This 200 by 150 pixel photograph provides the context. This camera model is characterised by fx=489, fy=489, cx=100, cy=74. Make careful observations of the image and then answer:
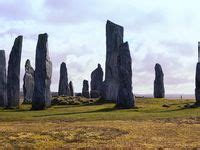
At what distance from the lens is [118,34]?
68.1 meters

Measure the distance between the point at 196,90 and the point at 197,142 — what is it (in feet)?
102

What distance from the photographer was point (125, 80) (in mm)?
57250

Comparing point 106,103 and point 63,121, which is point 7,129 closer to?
point 63,121

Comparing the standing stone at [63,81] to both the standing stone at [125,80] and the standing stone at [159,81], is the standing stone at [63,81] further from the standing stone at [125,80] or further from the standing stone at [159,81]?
the standing stone at [125,80]

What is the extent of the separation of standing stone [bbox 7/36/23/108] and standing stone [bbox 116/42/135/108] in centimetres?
1218

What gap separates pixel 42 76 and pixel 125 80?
9718 millimetres

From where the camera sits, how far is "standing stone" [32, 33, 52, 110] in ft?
185

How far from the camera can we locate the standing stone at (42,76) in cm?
5625

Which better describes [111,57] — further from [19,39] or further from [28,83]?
[19,39]

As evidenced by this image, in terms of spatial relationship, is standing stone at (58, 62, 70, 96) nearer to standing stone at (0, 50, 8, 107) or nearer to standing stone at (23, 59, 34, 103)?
standing stone at (23, 59, 34, 103)

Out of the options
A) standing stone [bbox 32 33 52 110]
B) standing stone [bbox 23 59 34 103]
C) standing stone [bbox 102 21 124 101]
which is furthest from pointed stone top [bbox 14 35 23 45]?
standing stone [bbox 102 21 124 101]

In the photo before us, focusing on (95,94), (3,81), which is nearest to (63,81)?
(95,94)

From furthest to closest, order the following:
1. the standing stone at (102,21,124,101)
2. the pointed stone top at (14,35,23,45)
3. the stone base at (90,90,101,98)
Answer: the stone base at (90,90,101,98), the standing stone at (102,21,124,101), the pointed stone top at (14,35,23,45)

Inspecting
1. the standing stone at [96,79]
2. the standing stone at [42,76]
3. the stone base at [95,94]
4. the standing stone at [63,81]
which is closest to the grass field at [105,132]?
the standing stone at [42,76]
